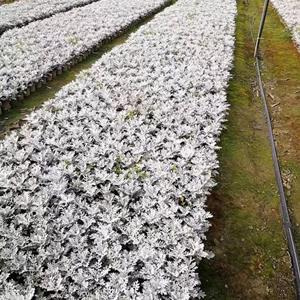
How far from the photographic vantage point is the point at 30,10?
2091 centimetres

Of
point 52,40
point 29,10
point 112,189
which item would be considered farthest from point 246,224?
point 29,10

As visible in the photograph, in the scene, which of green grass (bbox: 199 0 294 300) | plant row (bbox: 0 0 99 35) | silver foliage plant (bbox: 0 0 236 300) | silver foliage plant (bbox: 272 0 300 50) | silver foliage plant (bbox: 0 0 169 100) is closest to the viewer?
silver foliage plant (bbox: 0 0 236 300)

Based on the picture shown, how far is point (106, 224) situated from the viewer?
5086 mm

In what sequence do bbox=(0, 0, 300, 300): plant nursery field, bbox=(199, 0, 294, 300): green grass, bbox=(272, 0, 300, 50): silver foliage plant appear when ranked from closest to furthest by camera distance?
bbox=(0, 0, 300, 300): plant nursery field → bbox=(199, 0, 294, 300): green grass → bbox=(272, 0, 300, 50): silver foliage plant

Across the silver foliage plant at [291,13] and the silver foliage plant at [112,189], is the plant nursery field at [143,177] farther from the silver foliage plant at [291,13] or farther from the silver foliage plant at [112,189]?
the silver foliage plant at [291,13]

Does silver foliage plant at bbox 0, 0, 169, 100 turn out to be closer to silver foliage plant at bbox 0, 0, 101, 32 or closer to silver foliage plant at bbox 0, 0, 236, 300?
silver foliage plant at bbox 0, 0, 101, 32

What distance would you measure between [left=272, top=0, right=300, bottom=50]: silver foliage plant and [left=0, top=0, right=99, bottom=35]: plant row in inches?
575

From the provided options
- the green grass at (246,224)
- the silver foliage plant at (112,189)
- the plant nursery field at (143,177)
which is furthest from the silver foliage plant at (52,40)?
the green grass at (246,224)

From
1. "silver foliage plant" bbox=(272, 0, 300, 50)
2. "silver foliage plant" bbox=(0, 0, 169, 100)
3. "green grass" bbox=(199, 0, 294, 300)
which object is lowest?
"green grass" bbox=(199, 0, 294, 300)

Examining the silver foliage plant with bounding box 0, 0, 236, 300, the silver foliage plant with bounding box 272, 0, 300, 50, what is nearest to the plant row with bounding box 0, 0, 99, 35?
the silver foliage plant with bounding box 0, 0, 236, 300

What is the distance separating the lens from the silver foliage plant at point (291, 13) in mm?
18534

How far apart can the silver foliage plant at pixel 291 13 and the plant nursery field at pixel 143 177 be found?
6.39m

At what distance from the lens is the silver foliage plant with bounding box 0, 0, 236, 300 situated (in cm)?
432

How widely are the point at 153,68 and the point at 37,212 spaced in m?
7.77
